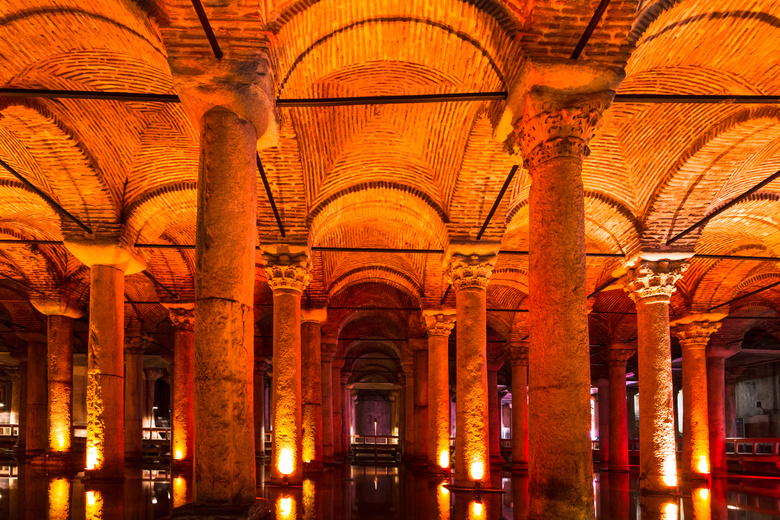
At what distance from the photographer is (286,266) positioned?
40.7 ft

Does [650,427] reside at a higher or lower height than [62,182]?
lower

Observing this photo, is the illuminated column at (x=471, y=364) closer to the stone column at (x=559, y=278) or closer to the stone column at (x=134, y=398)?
the stone column at (x=559, y=278)

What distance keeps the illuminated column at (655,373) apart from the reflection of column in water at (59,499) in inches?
341

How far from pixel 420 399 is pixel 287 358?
9.86m

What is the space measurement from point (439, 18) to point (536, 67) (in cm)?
168

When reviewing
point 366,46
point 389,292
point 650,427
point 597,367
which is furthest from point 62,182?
point 597,367

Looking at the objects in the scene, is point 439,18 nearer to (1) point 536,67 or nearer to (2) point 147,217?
(1) point 536,67

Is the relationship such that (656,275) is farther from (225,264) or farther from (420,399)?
(420,399)

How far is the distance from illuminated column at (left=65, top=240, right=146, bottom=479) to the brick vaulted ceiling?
0.54m

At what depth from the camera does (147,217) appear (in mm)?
12992

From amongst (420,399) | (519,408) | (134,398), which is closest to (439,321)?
(420,399)

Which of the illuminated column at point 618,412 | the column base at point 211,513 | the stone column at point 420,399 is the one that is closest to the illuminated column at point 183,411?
the stone column at point 420,399

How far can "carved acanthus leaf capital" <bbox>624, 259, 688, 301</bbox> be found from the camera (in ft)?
40.6

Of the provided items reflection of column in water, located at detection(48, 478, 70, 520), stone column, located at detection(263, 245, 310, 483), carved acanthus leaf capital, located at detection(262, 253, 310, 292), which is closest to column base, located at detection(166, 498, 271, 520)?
reflection of column in water, located at detection(48, 478, 70, 520)
